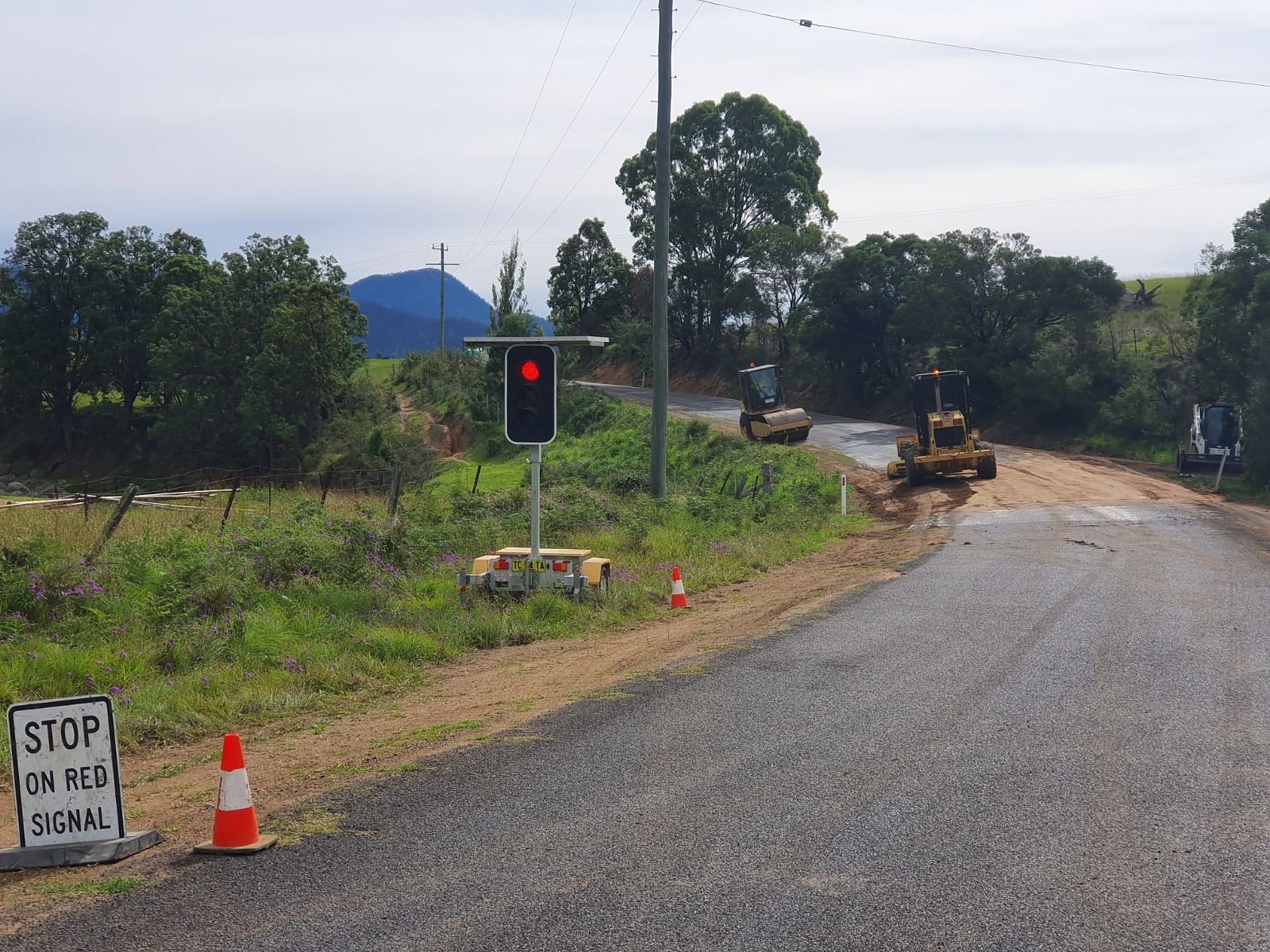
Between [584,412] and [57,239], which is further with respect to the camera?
[57,239]

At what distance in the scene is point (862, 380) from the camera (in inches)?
2064

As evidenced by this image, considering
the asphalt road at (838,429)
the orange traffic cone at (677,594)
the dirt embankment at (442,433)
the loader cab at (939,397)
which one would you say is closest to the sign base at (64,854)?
the orange traffic cone at (677,594)

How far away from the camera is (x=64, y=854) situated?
5.90 metres

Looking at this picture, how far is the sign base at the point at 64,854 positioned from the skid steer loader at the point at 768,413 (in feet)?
106

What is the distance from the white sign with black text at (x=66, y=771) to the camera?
6.07 metres

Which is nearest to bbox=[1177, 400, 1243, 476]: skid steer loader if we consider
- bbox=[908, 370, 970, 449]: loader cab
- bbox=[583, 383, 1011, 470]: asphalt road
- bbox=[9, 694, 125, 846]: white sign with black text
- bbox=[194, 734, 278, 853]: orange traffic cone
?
bbox=[583, 383, 1011, 470]: asphalt road

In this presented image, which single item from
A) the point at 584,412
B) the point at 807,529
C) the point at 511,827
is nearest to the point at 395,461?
the point at 584,412

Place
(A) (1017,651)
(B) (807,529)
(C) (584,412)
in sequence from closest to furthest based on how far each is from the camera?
→ (A) (1017,651) < (B) (807,529) < (C) (584,412)

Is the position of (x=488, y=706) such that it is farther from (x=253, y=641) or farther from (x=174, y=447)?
(x=174, y=447)

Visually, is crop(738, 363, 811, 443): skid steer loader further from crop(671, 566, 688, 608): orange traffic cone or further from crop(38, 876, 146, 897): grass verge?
crop(38, 876, 146, 897): grass verge

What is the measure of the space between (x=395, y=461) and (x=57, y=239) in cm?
3276

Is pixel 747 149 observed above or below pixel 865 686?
above

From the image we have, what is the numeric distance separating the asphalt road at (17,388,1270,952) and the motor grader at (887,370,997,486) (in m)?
17.3

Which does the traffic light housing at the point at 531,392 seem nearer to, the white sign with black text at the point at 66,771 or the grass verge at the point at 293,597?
the grass verge at the point at 293,597
